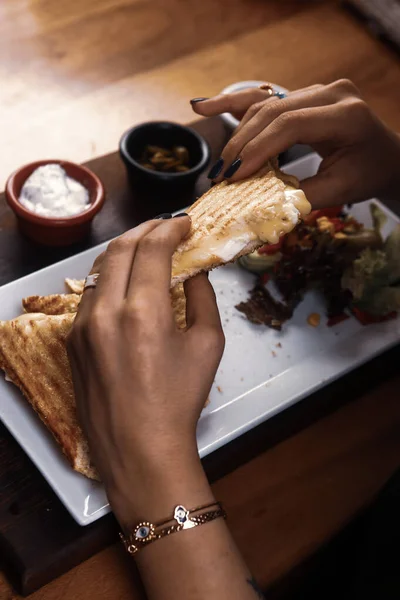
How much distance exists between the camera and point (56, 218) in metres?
1.89

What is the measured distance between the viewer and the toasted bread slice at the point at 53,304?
1.70 meters

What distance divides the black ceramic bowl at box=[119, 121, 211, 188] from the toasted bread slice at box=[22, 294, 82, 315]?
1.83 feet

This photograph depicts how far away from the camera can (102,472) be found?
119 centimetres

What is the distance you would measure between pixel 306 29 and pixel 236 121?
1213 mm

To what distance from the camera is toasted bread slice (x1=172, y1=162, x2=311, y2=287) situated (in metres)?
1.47

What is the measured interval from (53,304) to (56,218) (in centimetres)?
30

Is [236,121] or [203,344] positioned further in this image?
[236,121]

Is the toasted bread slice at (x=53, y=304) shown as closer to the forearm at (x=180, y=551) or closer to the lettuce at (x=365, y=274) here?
the forearm at (x=180, y=551)

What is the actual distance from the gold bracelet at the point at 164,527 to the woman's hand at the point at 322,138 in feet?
2.83

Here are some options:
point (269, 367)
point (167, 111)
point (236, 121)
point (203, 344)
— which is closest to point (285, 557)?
point (269, 367)

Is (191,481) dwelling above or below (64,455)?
above

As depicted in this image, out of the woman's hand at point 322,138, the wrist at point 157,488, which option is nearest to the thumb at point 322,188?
the woman's hand at point 322,138

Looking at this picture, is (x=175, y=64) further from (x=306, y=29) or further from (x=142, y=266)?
(x=142, y=266)

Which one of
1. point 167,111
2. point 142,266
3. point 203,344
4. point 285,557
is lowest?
point 285,557
